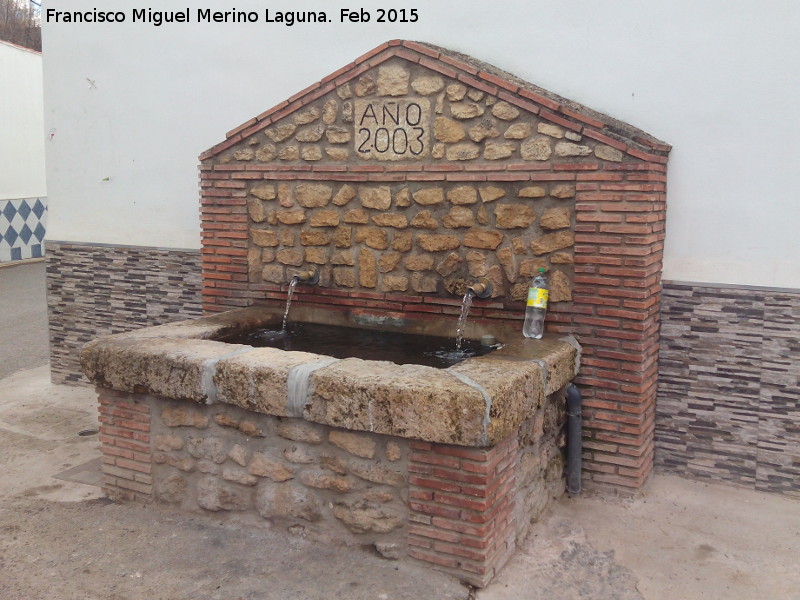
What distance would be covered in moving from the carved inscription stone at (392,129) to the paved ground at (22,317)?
4.49 m

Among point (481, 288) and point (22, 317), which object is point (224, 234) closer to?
point (481, 288)

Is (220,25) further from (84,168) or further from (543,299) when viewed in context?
(543,299)

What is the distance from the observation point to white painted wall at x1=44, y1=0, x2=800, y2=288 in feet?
14.5

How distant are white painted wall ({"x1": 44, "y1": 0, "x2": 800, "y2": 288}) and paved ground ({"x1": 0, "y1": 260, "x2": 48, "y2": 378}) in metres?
1.59

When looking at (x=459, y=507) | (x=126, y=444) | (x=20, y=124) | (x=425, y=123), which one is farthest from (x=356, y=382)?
(x=20, y=124)

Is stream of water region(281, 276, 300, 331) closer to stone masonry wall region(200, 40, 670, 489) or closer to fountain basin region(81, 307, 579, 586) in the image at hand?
stone masonry wall region(200, 40, 670, 489)

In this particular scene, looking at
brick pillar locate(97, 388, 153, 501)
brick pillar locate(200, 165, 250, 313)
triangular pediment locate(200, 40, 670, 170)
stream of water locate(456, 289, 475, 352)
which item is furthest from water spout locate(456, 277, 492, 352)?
brick pillar locate(97, 388, 153, 501)

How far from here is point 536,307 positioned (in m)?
4.51

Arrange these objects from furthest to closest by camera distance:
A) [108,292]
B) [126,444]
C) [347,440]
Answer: [108,292], [126,444], [347,440]

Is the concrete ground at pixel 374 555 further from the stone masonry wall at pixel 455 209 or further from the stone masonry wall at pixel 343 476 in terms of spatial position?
the stone masonry wall at pixel 455 209

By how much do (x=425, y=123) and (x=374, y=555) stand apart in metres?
2.58

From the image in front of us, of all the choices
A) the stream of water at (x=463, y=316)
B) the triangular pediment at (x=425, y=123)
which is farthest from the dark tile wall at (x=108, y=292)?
the stream of water at (x=463, y=316)

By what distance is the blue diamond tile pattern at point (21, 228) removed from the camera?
1240cm

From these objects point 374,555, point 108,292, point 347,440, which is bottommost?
point 374,555
